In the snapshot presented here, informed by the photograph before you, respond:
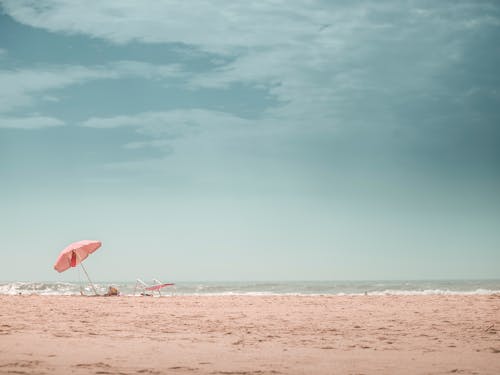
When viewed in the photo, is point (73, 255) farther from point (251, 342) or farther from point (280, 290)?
point (280, 290)

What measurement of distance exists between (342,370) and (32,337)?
5044 mm

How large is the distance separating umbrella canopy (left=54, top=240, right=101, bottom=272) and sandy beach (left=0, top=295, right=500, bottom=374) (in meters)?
7.76

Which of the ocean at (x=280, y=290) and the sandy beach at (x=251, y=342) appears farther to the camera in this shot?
the ocean at (x=280, y=290)

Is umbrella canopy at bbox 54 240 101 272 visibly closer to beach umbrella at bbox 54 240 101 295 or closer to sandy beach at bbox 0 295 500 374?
beach umbrella at bbox 54 240 101 295

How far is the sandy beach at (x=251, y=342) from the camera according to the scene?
5.80 m

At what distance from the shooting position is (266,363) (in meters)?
6.05

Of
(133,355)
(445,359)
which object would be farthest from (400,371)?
(133,355)

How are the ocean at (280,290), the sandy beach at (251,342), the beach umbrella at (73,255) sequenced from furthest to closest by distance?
the ocean at (280,290) → the beach umbrella at (73,255) → the sandy beach at (251,342)

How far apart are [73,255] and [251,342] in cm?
1466

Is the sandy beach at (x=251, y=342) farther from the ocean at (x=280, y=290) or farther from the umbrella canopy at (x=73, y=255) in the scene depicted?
the ocean at (x=280, y=290)

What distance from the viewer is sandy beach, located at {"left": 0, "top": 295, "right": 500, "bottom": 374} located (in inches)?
228

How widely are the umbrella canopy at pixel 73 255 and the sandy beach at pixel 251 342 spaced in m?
7.76

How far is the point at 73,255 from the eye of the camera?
2039 centimetres

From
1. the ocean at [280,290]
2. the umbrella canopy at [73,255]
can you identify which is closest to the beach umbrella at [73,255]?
the umbrella canopy at [73,255]
